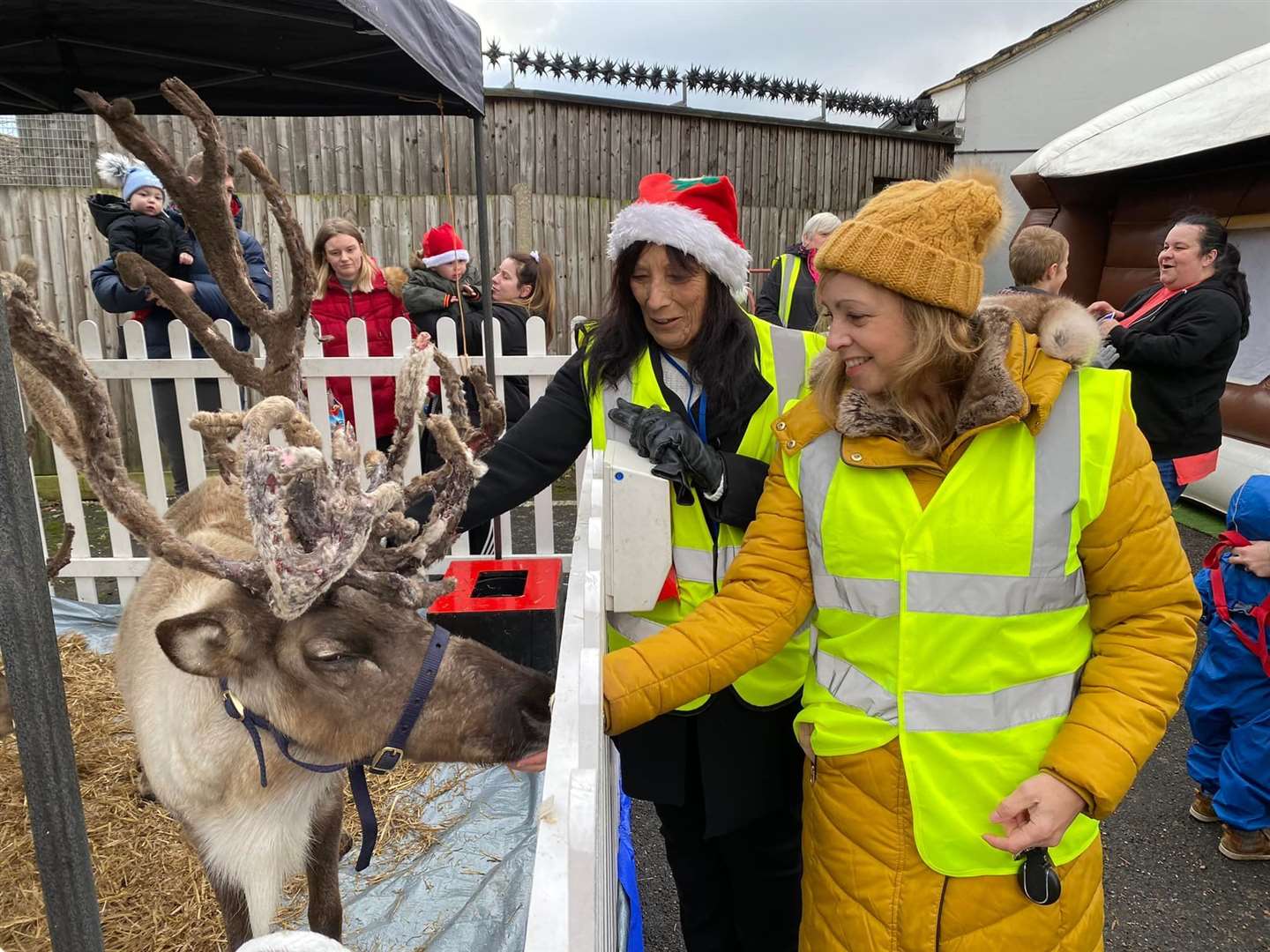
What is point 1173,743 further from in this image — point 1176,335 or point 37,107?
point 37,107

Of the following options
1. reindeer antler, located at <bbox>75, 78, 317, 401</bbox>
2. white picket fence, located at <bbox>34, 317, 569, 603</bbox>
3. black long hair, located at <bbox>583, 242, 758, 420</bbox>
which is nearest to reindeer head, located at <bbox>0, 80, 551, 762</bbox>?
black long hair, located at <bbox>583, 242, 758, 420</bbox>

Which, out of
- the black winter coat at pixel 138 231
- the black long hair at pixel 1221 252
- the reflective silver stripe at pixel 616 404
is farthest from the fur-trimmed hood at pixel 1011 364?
the black winter coat at pixel 138 231

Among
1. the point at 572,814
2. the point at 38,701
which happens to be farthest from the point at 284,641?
the point at 572,814

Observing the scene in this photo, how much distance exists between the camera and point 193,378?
494 centimetres

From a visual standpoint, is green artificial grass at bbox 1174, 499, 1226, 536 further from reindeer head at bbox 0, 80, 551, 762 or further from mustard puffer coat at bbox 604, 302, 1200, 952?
reindeer head at bbox 0, 80, 551, 762

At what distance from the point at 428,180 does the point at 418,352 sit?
7.37 m

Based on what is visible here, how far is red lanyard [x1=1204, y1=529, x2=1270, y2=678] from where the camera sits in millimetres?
2939

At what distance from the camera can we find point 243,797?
2.05m

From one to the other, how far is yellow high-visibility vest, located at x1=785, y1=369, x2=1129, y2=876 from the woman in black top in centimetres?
314

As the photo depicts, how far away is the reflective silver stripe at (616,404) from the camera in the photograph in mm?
1992

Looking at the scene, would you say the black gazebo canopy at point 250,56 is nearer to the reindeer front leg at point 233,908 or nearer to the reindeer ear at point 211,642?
the reindeer ear at point 211,642

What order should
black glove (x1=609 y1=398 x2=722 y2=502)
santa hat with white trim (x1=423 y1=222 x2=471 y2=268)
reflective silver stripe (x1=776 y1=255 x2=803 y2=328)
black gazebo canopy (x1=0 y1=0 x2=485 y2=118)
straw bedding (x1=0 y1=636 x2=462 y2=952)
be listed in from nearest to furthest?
black glove (x1=609 y1=398 x2=722 y2=502), straw bedding (x1=0 y1=636 x2=462 y2=952), black gazebo canopy (x1=0 y1=0 x2=485 y2=118), santa hat with white trim (x1=423 y1=222 x2=471 y2=268), reflective silver stripe (x1=776 y1=255 x2=803 y2=328)

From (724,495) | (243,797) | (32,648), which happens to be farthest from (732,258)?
(243,797)

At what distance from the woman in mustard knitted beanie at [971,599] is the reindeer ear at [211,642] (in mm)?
912
